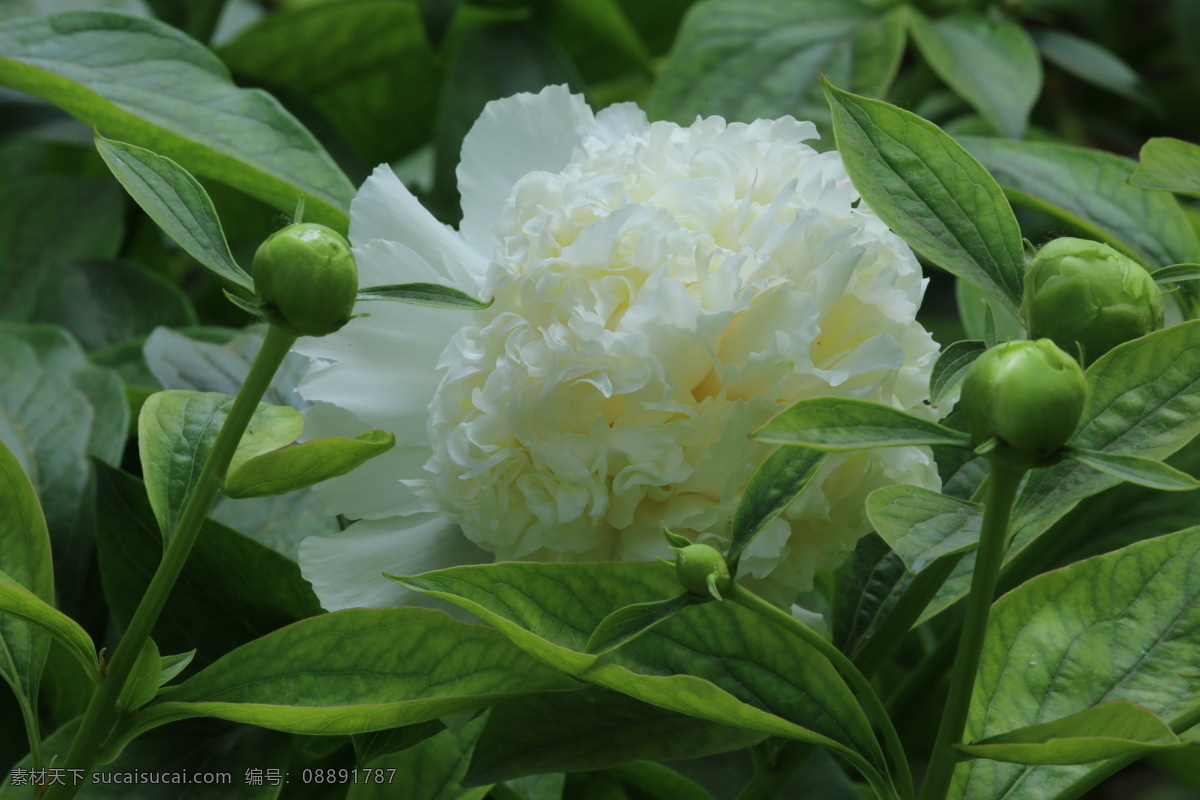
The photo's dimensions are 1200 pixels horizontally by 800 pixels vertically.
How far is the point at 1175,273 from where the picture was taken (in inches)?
13.5

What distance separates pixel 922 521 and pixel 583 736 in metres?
0.13

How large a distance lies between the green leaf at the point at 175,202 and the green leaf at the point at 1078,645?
0.26 metres

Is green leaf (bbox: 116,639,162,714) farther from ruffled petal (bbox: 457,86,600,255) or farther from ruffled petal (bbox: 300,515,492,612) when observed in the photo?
ruffled petal (bbox: 457,86,600,255)

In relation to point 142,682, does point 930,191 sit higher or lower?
higher

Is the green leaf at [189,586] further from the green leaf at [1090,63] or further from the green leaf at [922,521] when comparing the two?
the green leaf at [1090,63]

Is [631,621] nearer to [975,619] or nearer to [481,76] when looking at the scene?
[975,619]

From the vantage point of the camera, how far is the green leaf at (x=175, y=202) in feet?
1.02

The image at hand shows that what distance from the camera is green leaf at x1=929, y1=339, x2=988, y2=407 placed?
31 cm

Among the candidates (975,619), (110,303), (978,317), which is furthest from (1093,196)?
(110,303)

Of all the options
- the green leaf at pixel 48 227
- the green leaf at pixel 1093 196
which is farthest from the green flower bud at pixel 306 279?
the green leaf at pixel 48 227

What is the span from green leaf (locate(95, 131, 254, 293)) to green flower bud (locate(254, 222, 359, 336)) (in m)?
0.02

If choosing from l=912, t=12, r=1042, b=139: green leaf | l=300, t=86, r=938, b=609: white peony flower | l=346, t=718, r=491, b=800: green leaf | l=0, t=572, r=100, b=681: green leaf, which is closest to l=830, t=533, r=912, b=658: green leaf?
l=300, t=86, r=938, b=609: white peony flower

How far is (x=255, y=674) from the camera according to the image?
1.18ft

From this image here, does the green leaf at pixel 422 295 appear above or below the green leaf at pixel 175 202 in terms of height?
below
